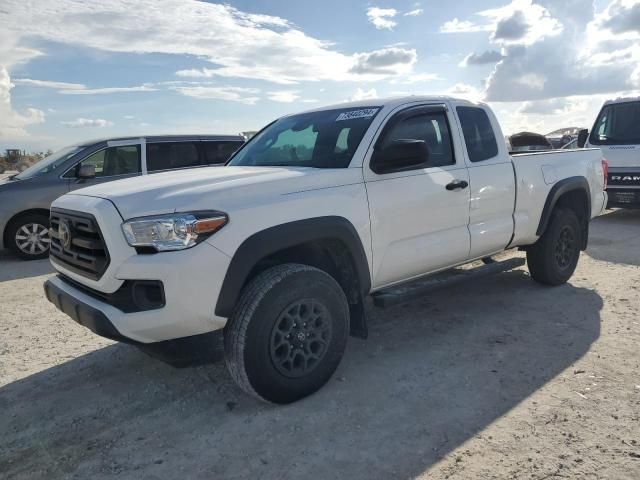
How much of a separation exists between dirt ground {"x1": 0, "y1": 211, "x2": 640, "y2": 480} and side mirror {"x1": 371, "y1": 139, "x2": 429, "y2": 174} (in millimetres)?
1426

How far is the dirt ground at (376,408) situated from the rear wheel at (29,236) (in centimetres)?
321

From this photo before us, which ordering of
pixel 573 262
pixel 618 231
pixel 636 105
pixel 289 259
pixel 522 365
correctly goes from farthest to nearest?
pixel 636 105
pixel 618 231
pixel 573 262
pixel 522 365
pixel 289 259

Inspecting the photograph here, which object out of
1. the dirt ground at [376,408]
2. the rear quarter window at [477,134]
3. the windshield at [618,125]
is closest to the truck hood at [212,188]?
the dirt ground at [376,408]

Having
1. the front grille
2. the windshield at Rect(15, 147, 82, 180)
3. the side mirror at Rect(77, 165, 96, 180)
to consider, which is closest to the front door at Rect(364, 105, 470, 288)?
the front grille

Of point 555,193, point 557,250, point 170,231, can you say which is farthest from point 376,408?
point 557,250

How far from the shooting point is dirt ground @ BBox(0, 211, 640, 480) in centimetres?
270

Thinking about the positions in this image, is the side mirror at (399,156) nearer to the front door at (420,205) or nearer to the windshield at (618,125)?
the front door at (420,205)

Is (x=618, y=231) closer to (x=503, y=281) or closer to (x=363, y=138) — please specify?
(x=503, y=281)

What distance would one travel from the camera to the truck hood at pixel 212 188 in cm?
291

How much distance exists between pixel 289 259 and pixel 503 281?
3366mm

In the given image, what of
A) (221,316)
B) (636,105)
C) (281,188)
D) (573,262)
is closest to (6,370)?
(221,316)

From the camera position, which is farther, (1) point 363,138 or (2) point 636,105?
(2) point 636,105

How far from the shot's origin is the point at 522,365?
3736 mm

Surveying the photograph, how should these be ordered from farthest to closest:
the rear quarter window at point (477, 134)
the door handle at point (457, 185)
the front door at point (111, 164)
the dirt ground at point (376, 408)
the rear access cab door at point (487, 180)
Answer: the front door at point (111, 164)
the rear quarter window at point (477, 134)
the rear access cab door at point (487, 180)
the door handle at point (457, 185)
the dirt ground at point (376, 408)
